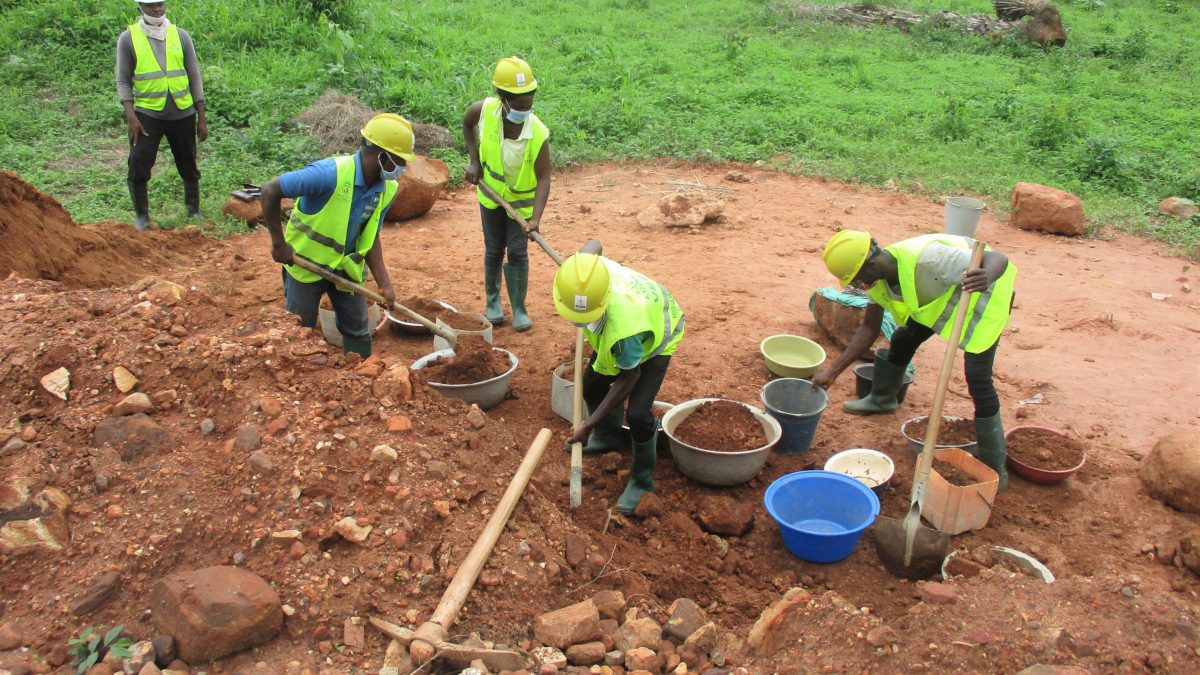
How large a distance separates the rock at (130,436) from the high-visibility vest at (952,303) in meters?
3.44

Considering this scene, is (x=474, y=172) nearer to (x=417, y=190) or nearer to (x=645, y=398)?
(x=645, y=398)

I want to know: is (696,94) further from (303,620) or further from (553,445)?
(303,620)

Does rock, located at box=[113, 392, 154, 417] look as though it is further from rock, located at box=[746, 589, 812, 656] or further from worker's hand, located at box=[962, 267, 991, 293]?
worker's hand, located at box=[962, 267, 991, 293]

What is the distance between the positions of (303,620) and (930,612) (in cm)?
230

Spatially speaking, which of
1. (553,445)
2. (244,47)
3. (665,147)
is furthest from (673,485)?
(244,47)

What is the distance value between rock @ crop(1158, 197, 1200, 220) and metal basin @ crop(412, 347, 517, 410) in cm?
739

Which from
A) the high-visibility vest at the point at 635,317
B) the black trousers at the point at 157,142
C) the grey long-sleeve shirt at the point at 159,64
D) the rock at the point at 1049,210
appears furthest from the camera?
the rock at the point at 1049,210

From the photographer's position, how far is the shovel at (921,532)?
3789 mm

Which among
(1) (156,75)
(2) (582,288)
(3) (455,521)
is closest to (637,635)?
(3) (455,521)

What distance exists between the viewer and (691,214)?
7.80 metres

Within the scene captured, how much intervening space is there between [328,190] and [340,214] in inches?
5.6

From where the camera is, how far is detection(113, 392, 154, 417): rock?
3451 millimetres

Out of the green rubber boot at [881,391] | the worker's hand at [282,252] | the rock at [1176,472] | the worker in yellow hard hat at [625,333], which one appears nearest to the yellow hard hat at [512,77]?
the worker in yellow hard hat at [625,333]

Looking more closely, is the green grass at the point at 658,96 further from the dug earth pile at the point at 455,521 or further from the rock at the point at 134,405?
the rock at the point at 134,405
